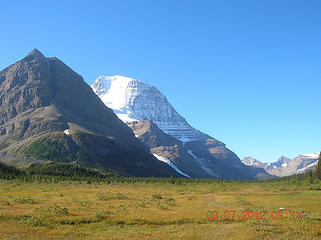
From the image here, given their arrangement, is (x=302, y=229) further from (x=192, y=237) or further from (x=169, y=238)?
(x=169, y=238)

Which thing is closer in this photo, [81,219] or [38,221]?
[38,221]

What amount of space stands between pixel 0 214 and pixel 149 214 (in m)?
18.2

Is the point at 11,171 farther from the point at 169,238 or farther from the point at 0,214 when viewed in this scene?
the point at 169,238

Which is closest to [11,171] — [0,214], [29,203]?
[29,203]

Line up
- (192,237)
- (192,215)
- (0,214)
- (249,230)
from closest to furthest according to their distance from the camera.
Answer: (192,237) → (249,230) → (0,214) → (192,215)

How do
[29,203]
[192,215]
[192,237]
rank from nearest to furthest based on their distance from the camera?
1. [192,237]
2. [192,215]
3. [29,203]

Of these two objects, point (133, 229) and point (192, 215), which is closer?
point (133, 229)

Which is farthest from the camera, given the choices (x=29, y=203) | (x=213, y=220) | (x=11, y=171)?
(x=11, y=171)

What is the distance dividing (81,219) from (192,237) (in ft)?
47.0

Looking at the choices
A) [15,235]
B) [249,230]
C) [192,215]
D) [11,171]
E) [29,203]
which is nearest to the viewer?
[15,235]

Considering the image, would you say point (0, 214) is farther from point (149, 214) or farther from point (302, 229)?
point (302, 229)

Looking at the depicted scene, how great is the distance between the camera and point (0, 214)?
36.1m

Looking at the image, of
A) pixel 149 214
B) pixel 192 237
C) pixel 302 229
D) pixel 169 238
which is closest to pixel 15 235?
pixel 169 238

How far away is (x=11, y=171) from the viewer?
185500 mm
